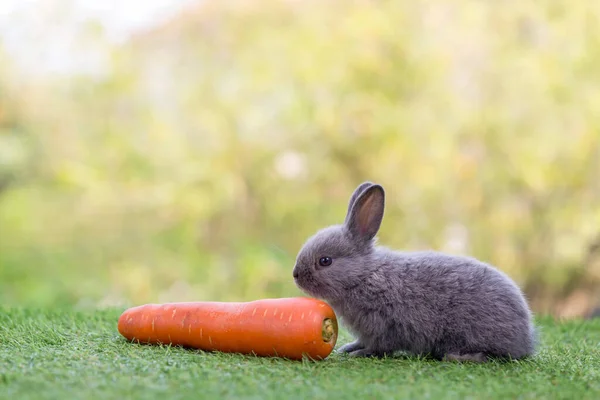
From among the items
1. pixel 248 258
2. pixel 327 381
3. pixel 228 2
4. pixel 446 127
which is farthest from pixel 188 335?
pixel 228 2

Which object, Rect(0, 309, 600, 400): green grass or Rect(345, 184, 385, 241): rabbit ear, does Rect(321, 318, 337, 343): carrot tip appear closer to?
Rect(0, 309, 600, 400): green grass

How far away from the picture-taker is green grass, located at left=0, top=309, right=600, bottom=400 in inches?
73.2

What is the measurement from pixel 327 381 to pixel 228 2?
19.8 feet

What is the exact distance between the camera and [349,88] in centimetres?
679

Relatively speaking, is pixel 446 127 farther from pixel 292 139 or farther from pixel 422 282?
pixel 422 282

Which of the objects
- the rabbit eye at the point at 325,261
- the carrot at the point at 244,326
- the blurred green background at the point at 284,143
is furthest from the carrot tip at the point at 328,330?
the blurred green background at the point at 284,143

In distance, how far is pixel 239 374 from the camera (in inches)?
83.2

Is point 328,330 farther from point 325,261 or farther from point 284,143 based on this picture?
point 284,143

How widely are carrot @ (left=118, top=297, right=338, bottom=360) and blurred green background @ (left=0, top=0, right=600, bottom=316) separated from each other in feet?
12.9

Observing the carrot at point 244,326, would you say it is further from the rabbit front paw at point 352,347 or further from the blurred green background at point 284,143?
the blurred green background at point 284,143

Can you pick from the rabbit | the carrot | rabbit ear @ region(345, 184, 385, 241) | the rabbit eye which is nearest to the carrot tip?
the carrot

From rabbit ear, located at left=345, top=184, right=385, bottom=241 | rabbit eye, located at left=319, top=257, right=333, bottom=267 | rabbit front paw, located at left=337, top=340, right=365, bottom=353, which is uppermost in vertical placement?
rabbit ear, located at left=345, top=184, right=385, bottom=241

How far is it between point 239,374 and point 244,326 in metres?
0.53

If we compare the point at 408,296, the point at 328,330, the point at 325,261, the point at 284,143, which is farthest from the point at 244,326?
the point at 284,143
